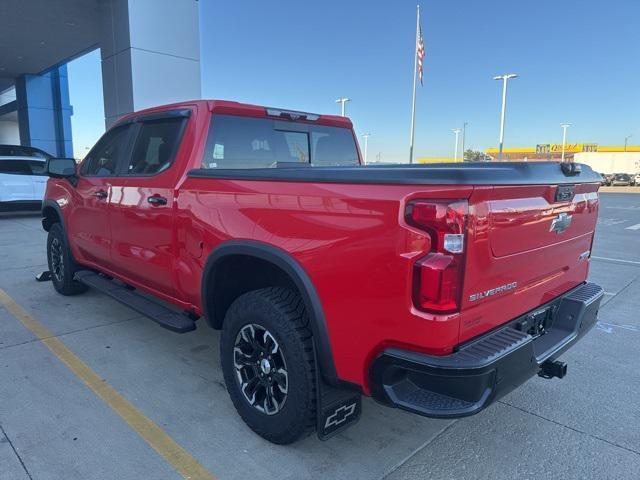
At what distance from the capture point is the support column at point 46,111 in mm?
23281

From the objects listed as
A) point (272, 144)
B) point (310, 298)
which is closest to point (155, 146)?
point (272, 144)

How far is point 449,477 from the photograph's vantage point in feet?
7.70

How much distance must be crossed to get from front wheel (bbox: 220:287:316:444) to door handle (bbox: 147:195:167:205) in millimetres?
1038

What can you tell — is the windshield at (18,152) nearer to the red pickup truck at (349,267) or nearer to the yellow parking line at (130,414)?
the yellow parking line at (130,414)

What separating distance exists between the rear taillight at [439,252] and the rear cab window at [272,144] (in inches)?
74.8

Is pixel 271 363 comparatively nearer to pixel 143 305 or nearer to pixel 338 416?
pixel 338 416

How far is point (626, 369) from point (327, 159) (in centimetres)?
304

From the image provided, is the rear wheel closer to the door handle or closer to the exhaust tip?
the door handle

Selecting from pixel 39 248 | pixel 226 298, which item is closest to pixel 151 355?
pixel 226 298

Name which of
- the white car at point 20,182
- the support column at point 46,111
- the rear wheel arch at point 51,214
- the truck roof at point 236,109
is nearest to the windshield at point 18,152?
the white car at point 20,182

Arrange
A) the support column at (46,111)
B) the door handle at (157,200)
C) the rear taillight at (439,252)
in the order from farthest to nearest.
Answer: the support column at (46,111) < the door handle at (157,200) < the rear taillight at (439,252)

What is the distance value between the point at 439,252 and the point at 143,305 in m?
2.60

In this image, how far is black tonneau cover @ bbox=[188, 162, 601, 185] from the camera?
1824 millimetres

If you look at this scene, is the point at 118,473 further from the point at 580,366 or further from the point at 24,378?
the point at 580,366
